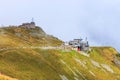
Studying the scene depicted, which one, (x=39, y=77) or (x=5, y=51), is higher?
(x=5, y=51)

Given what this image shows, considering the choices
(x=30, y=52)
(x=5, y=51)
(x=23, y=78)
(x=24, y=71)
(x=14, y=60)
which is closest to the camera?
(x=23, y=78)

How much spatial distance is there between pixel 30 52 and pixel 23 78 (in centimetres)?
5193

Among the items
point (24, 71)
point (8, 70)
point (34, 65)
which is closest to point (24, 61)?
point (34, 65)

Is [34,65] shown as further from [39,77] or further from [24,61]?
[39,77]

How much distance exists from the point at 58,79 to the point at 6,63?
2630 centimetres

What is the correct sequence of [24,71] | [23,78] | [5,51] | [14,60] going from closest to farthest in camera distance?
[23,78], [24,71], [14,60], [5,51]

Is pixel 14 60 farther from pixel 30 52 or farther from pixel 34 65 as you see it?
pixel 30 52

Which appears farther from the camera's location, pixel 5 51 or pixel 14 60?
pixel 5 51

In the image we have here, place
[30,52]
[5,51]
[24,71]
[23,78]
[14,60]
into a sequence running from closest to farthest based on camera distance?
[23,78] < [24,71] < [14,60] < [5,51] < [30,52]

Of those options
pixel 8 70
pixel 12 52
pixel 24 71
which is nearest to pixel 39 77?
pixel 24 71

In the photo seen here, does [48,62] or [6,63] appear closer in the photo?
[6,63]

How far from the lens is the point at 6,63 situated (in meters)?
159

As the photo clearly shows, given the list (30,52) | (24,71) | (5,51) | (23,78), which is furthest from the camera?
(30,52)

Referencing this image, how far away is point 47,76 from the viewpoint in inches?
6540
